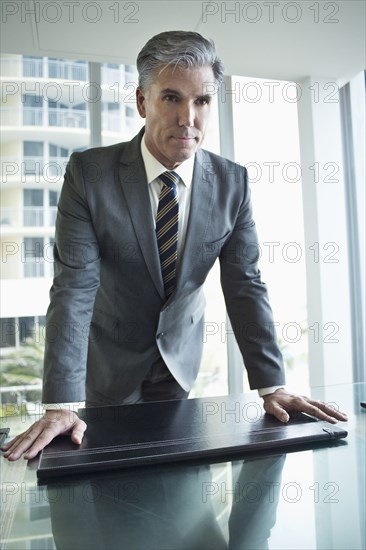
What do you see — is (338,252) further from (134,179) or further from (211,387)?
(134,179)

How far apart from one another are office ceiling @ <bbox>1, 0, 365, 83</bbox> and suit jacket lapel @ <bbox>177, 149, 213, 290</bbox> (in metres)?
1.56

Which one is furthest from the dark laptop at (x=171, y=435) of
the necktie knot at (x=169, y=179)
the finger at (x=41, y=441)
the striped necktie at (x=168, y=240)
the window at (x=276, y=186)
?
the window at (x=276, y=186)

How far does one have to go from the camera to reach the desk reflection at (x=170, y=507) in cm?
69

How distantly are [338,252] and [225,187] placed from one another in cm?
222

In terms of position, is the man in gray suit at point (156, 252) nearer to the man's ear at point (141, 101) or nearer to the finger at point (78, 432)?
the man's ear at point (141, 101)

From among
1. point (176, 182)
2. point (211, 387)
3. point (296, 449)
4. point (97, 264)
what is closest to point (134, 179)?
point (176, 182)

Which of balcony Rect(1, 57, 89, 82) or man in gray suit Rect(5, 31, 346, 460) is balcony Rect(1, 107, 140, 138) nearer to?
balcony Rect(1, 57, 89, 82)

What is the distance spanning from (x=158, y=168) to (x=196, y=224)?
0.79 ft

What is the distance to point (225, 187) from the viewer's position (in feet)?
6.06

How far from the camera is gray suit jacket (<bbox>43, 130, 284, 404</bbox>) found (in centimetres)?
159

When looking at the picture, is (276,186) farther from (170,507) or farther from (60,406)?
(170,507)

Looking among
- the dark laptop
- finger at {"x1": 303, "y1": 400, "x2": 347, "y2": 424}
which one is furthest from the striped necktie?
finger at {"x1": 303, "y1": 400, "x2": 347, "y2": 424}

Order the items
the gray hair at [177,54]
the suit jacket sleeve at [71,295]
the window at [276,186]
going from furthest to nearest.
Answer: the window at [276,186]
the gray hair at [177,54]
the suit jacket sleeve at [71,295]

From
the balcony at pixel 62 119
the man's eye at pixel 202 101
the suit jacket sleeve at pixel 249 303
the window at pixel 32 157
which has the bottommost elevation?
the suit jacket sleeve at pixel 249 303
